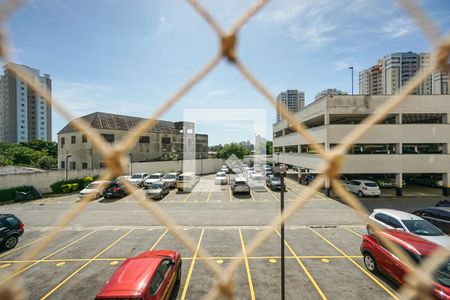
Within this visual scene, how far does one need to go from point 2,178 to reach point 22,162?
3415cm

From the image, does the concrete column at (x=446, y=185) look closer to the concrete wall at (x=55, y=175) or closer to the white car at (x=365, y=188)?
the white car at (x=365, y=188)

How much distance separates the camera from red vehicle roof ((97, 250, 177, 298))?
4617mm

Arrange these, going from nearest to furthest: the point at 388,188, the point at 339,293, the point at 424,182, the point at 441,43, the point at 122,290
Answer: the point at 441,43 < the point at 122,290 < the point at 339,293 < the point at 388,188 < the point at 424,182

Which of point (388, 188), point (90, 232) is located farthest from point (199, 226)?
point (388, 188)

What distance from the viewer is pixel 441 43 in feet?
3.34

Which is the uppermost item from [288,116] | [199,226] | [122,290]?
[288,116]

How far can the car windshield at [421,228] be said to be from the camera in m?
7.98

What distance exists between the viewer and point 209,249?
8.84m

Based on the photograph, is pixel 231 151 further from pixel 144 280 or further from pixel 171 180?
pixel 144 280

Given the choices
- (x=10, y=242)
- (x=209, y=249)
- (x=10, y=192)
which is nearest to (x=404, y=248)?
(x=209, y=249)

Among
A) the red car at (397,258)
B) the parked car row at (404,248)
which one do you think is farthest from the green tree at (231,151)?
the red car at (397,258)

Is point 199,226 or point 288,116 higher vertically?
point 288,116

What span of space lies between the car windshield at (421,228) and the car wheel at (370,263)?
2.21 m

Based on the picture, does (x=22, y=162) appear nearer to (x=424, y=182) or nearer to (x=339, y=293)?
(x=339, y=293)
